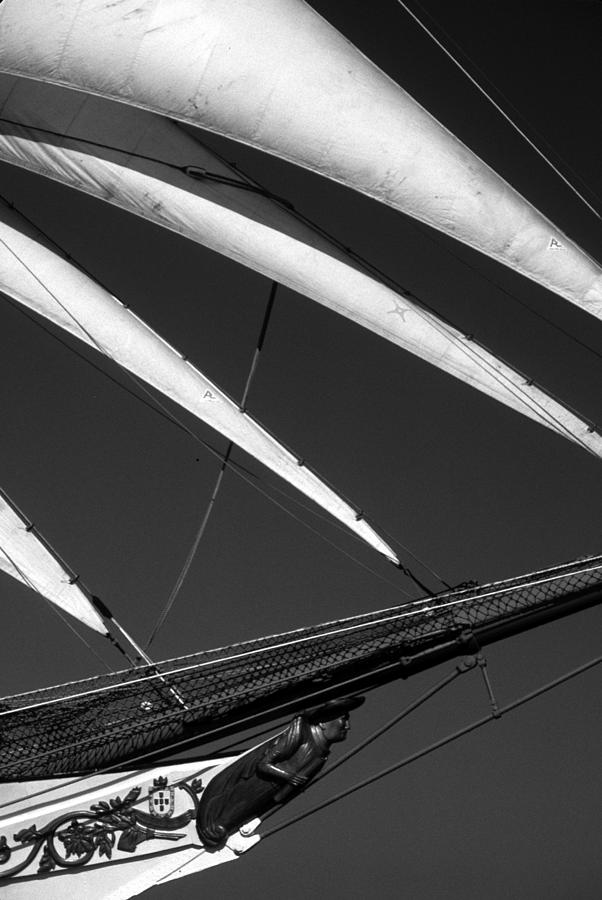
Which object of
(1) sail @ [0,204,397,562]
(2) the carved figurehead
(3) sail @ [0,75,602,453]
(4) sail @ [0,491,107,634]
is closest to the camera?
(2) the carved figurehead

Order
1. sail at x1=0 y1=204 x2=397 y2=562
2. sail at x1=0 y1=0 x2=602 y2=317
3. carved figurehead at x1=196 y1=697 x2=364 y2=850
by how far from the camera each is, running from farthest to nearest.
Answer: sail at x1=0 y1=204 x2=397 y2=562, sail at x1=0 y1=0 x2=602 y2=317, carved figurehead at x1=196 y1=697 x2=364 y2=850

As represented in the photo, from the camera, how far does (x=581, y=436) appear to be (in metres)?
15.4

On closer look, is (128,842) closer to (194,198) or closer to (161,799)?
(161,799)

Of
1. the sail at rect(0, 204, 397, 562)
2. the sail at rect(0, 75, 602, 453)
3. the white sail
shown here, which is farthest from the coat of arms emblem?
the sail at rect(0, 75, 602, 453)

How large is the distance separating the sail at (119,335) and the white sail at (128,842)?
518cm

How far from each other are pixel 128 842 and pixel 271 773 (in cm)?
153

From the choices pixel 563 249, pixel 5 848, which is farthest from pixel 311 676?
pixel 563 249

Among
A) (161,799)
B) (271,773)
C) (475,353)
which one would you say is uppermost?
(475,353)

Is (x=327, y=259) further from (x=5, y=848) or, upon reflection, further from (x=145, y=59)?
(x=5, y=848)

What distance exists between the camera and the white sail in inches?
525

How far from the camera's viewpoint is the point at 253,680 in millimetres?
13750

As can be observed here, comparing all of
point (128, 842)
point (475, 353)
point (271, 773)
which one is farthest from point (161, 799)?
point (475, 353)

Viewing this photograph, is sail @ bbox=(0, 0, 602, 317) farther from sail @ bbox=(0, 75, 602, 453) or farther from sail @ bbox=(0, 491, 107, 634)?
sail @ bbox=(0, 491, 107, 634)

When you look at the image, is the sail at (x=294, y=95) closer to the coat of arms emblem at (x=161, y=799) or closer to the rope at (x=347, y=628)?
the rope at (x=347, y=628)
